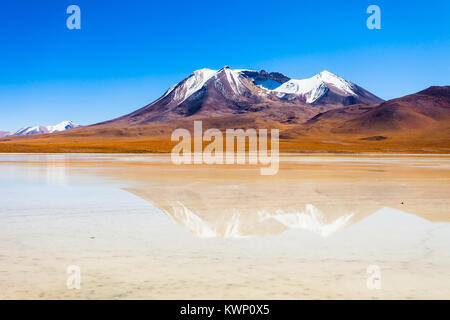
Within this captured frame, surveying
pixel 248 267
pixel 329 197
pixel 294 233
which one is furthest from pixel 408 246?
pixel 329 197

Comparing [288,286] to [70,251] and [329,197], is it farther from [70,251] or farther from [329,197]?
[329,197]

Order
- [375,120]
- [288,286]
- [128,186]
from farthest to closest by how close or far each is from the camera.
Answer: [375,120] < [128,186] < [288,286]

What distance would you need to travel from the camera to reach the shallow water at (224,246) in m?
5.04

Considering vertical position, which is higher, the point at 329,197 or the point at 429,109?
the point at 429,109

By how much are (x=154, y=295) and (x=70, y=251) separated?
2555 mm

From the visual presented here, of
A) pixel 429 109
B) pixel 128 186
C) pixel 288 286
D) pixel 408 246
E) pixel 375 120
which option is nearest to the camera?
pixel 288 286

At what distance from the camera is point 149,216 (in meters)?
10.1

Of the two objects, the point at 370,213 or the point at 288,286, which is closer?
the point at 288,286

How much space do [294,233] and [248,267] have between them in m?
2.62

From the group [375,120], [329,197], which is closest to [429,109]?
[375,120]

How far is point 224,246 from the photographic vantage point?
7.08m

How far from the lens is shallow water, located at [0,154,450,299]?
5.04m
